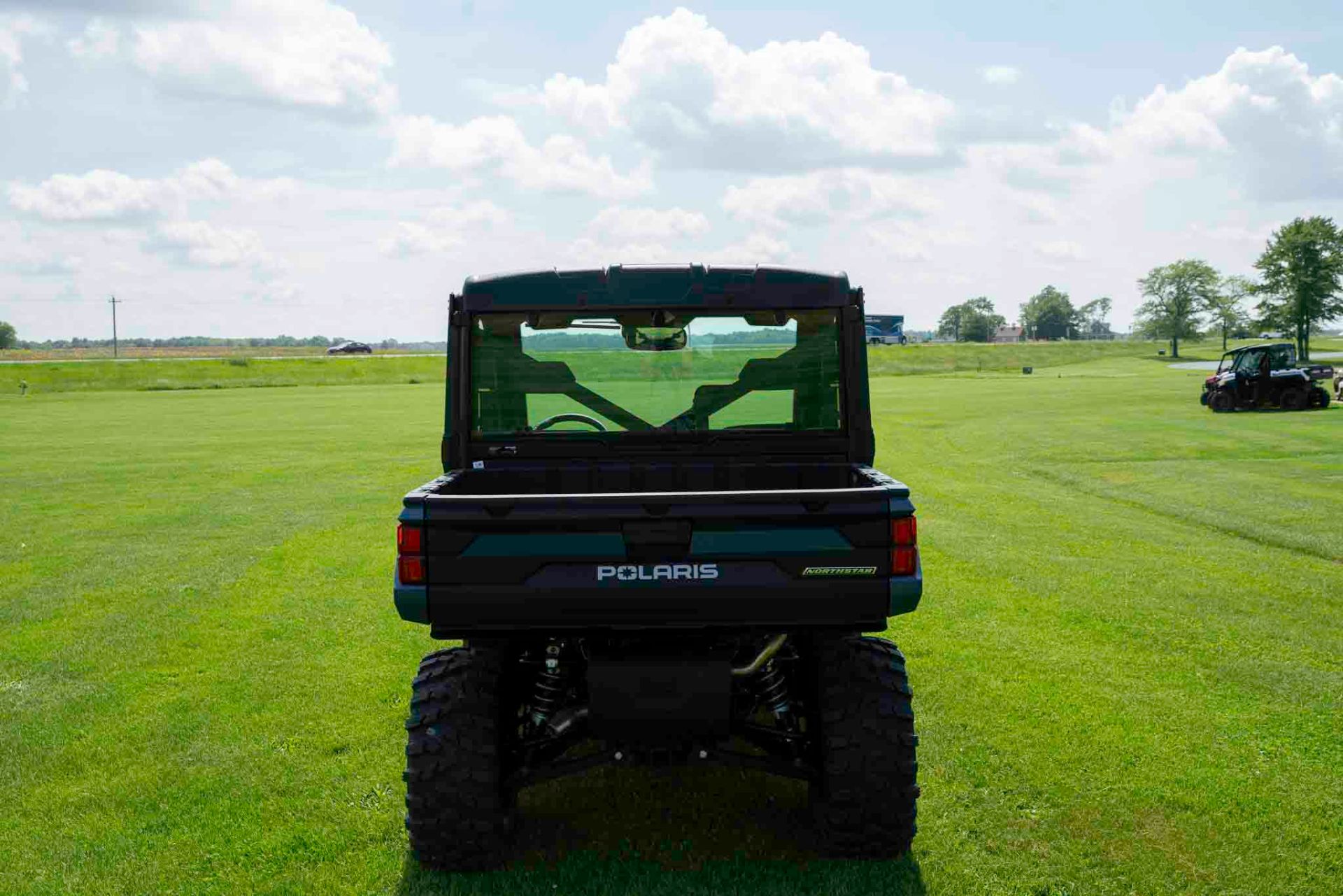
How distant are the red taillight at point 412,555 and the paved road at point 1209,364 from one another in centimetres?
7715

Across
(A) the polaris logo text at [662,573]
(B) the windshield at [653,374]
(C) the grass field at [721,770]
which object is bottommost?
(C) the grass field at [721,770]

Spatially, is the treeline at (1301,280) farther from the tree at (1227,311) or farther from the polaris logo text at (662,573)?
the polaris logo text at (662,573)

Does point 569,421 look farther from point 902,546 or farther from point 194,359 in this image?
point 194,359

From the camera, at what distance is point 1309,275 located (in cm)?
9319

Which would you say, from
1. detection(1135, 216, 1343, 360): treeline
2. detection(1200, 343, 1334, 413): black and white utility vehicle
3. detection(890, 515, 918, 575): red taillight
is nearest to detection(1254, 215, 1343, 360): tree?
detection(1135, 216, 1343, 360): treeline

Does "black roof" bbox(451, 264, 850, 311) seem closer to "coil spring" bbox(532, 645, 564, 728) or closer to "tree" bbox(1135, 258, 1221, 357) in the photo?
"coil spring" bbox(532, 645, 564, 728)

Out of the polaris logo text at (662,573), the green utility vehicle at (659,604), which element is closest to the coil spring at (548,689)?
the green utility vehicle at (659,604)

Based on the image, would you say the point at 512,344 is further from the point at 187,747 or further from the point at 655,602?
the point at 187,747

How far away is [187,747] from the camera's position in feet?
19.2

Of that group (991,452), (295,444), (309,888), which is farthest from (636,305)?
(295,444)

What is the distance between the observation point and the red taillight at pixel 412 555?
3.89 meters

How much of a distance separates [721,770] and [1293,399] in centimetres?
3357

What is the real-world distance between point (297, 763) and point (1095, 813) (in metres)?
3.83

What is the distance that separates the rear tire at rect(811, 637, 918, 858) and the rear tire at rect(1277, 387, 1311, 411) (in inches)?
1336
